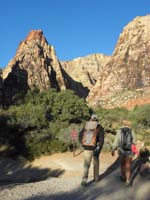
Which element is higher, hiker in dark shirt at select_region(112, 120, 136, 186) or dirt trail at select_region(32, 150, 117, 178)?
hiker in dark shirt at select_region(112, 120, 136, 186)

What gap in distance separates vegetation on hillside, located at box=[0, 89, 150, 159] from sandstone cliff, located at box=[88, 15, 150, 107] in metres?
40.8

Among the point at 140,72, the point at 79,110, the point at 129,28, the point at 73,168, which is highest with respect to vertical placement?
the point at 129,28

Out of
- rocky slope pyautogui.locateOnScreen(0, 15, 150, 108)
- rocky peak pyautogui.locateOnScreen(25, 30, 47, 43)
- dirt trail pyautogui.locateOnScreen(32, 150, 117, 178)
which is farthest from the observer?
rocky peak pyautogui.locateOnScreen(25, 30, 47, 43)

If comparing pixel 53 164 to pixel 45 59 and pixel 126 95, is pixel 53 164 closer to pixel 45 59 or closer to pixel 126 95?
pixel 126 95

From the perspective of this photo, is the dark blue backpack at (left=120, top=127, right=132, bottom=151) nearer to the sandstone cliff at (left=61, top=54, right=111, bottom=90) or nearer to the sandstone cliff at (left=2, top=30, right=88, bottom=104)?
the sandstone cliff at (left=2, top=30, right=88, bottom=104)

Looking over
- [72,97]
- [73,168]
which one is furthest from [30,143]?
[72,97]

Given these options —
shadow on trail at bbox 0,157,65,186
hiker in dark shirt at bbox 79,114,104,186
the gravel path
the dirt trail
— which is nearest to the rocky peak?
the dirt trail

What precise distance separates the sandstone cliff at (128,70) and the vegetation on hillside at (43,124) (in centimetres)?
4081

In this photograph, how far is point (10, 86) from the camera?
67.8m

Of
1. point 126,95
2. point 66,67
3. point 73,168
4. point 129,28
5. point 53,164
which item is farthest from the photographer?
point 66,67

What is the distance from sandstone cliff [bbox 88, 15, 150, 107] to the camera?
86500 mm

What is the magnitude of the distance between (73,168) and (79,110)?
56.8 ft

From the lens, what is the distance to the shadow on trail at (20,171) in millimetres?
19984

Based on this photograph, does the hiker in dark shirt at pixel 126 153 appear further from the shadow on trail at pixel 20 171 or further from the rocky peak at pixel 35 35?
the rocky peak at pixel 35 35
